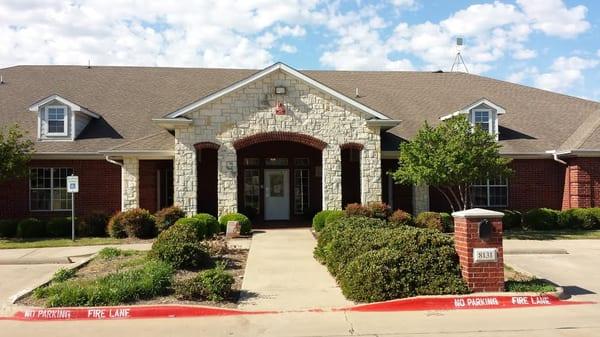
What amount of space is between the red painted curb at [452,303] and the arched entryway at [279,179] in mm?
14620

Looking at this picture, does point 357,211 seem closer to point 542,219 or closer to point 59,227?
point 542,219

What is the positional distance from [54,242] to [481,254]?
14352mm

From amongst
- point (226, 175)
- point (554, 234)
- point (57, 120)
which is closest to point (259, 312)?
point (226, 175)

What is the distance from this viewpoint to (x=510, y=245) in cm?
1689

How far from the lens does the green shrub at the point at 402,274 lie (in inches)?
372

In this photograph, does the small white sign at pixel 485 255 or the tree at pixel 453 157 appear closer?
the small white sign at pixel 485 255

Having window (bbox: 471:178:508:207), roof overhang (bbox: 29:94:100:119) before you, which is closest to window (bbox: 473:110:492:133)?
window (bbox: 471:178:508:207)

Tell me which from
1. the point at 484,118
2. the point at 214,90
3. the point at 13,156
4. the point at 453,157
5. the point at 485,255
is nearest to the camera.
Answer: the point at 485,255

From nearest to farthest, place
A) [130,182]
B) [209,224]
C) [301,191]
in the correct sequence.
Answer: [209,224] < [130,182] < [301,191]

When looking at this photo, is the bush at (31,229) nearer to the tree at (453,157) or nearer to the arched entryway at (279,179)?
the arched entryway at (279,179)

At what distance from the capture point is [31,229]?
20172 mm

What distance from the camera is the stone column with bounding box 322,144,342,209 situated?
20.6m

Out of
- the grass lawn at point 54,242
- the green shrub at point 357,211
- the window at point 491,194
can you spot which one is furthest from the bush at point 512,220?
the grass lawn at point 54,242

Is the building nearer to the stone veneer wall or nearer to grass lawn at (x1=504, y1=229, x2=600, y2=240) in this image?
the stone veneer wall
